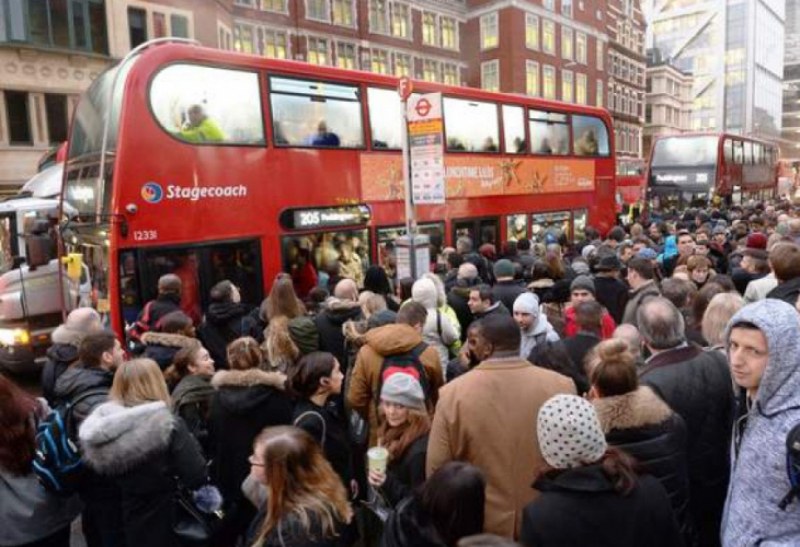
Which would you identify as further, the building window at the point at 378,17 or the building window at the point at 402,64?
the building window at the point at 402,64

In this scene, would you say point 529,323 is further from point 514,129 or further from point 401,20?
point 401,20

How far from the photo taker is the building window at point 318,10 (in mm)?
32294

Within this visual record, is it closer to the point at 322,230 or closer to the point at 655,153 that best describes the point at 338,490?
the point at 322,230

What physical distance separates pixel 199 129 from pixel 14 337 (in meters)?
4.46

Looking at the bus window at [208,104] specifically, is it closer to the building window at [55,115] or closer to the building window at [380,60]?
the building window at [55,115]

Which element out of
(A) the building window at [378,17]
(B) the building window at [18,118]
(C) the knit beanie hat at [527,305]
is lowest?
(C) the knit beanie hat at [527,305]

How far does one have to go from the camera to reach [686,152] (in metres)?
22.7

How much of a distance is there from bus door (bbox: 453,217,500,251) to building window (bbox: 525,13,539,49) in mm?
34020

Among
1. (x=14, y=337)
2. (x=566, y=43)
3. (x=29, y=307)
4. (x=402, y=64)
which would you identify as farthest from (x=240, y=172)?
(x=566, y=43)

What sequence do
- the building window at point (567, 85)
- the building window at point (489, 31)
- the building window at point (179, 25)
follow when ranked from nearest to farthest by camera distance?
the building window at point (179, 25)
the building window at point (489, 31)
the building window at point (567, 85)

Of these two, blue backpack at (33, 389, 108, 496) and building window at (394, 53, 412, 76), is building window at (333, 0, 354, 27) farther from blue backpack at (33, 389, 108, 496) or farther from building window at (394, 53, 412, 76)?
blue backpack at (33, 389, 108, 496)

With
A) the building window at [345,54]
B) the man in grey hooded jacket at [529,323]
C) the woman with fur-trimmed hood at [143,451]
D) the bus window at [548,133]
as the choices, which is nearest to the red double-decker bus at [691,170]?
the bus window at [548,133]

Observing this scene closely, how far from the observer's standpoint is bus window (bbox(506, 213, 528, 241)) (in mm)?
12203

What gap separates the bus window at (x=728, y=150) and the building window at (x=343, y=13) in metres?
21.4
